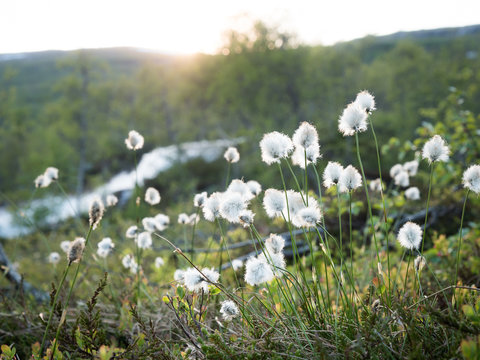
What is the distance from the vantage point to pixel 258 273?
1312 mm

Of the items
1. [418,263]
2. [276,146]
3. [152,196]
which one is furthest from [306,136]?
[152,196]

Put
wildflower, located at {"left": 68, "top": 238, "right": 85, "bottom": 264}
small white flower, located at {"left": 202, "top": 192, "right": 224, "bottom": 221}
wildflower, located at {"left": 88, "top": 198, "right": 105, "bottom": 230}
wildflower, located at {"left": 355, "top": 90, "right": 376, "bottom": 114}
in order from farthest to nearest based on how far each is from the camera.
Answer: small white flower, located at {"left": 202, "top": 192, "right": 224, "bottom": 221} < wildflower, located at {"left": 355, "top": 90, "right": 376, "bottom": 114} < wildflower, located at {"left": 88, "top": 198, "right": 105, "bottom": 230} < wildflower, located at {"left": 68, "top": 238, "right": 85, "bottom": 264}

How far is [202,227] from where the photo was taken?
820cm

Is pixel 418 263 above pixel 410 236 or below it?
below

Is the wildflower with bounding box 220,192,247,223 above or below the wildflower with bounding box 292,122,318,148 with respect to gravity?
below

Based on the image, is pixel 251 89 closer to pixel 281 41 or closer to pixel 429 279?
pixel 281 41

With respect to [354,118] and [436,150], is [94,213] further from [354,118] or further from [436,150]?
[436,150]

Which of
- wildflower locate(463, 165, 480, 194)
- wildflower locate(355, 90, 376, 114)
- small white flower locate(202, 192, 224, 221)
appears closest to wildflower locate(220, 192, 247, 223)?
small white flower locate(202, 192, 224, 221)

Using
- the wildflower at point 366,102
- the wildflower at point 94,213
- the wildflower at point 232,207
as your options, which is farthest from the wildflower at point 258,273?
the wildflower at point 366,102

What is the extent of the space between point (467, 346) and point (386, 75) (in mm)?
25722

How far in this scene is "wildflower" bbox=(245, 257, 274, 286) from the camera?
1295mm

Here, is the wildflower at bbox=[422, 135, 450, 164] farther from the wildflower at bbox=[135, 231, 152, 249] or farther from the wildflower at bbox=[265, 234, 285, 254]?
the wildflower at bbox=[135, 231, 152, 249]

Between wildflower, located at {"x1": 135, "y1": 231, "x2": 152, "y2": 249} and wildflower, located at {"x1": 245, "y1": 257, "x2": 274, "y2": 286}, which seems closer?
wildflower, located at {"x1": 245, "y1": 257, "x2": 274, "y2": 286}

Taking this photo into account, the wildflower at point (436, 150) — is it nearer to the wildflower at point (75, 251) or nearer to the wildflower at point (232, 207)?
the wildflower at point (232, 207)
